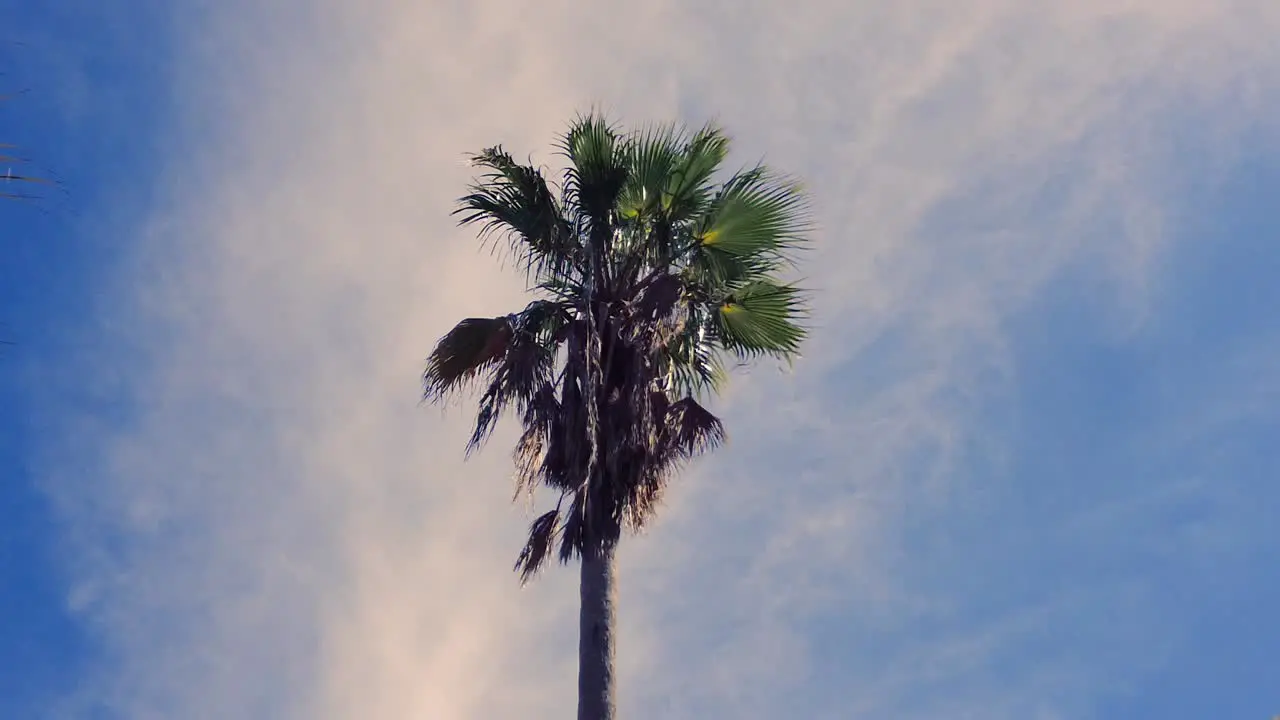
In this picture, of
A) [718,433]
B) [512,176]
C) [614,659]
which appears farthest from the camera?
[512,176]

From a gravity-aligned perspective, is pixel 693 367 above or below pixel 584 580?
above

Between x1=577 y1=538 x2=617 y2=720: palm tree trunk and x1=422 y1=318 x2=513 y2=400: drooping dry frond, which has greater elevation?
x1=422 y1=318 x2=513 y2=400: drooping dry frond

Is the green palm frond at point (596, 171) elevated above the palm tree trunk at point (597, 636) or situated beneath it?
elevated above

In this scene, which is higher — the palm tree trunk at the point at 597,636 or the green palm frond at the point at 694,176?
the green palm frond at the point at 694,176

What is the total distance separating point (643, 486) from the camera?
13.2 metres

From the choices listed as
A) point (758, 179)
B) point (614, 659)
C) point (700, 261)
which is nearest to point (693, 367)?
point (700, 261)

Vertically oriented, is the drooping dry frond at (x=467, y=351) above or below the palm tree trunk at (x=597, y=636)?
above

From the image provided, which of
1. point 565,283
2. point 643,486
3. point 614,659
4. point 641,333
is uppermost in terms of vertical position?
point 565,283

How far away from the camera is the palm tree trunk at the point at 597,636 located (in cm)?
1220

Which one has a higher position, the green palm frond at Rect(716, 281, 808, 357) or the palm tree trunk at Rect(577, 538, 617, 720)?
the green palm frond at Rect(716, 281, 808, 357)

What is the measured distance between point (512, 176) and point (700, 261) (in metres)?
1.97

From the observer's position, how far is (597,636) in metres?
12.5

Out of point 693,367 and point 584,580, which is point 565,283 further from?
point 584,580

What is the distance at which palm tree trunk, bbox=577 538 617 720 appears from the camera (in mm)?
12203
